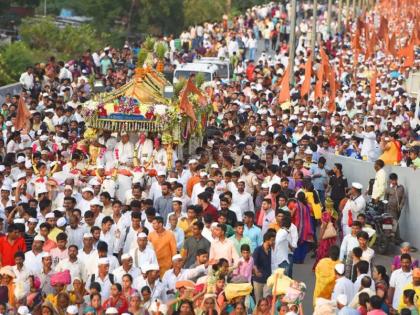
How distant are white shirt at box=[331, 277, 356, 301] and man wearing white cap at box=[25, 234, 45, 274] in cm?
323

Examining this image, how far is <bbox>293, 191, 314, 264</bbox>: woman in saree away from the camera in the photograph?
20375mm

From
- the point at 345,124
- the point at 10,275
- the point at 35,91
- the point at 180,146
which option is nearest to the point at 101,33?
the point at 35,91

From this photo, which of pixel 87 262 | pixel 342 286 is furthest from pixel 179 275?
pixel 342 286

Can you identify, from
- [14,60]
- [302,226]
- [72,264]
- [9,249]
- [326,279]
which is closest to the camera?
[326,279]

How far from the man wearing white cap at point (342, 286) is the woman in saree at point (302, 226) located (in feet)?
12.7

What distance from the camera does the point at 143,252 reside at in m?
17.2

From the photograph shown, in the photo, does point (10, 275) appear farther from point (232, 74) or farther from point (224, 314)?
point (232, 74)

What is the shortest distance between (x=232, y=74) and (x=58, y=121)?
13.2m

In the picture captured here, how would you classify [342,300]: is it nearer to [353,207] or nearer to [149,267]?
[149,267]

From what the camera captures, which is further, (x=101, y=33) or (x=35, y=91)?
(x=101, y=33)

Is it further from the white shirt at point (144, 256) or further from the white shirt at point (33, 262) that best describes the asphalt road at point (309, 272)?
the white shirt at point (33, 262)

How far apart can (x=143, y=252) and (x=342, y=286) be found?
236cm

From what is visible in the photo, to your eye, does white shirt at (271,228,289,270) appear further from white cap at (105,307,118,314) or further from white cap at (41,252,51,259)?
white cap at (105,307,118,314)

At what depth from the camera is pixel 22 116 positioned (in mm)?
25906
